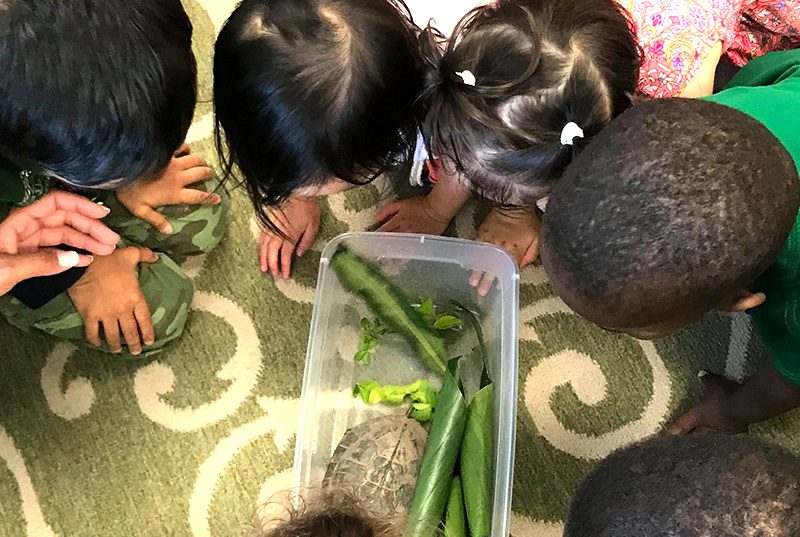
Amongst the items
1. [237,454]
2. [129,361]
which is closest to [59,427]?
[129,361]

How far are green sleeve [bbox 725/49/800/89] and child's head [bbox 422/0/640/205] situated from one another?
182 millimetres

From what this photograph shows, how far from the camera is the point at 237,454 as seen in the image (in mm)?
854

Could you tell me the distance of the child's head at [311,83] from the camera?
1.97 feet

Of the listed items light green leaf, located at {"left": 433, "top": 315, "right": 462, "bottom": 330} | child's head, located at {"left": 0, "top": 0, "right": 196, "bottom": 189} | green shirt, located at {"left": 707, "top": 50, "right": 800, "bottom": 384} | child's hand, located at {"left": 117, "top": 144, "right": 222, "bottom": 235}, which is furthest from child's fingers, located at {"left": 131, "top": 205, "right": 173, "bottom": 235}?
green shirt, located at {"left": 707, "top": 50, "right": 800, "bottom": 384}

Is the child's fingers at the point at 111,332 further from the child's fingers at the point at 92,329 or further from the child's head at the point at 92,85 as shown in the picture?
the child's head at the point at 92,85

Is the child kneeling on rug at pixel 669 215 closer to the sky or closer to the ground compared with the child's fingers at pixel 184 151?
closer to the sky

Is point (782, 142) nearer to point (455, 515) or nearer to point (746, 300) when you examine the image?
point (746, 300)

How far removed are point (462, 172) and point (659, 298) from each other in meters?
0.23

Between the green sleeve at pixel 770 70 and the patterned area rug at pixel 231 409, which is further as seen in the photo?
the patterned area rug at pixel 231 409

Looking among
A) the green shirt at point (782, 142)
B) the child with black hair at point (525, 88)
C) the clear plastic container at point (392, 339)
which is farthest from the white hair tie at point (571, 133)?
the clear plastic container at point (392, 339)

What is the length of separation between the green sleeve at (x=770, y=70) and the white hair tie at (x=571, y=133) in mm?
249

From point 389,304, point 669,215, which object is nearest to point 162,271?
point 389,304

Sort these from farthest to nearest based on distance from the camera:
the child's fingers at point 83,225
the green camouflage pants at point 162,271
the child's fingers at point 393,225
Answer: the child's fingers at point 393,225, the green camouflage pants at point 162,271, the child's fingers at point 83,225

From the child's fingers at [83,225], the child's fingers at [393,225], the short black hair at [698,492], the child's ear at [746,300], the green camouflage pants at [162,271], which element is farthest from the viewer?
the child's fingers at [393,225]
